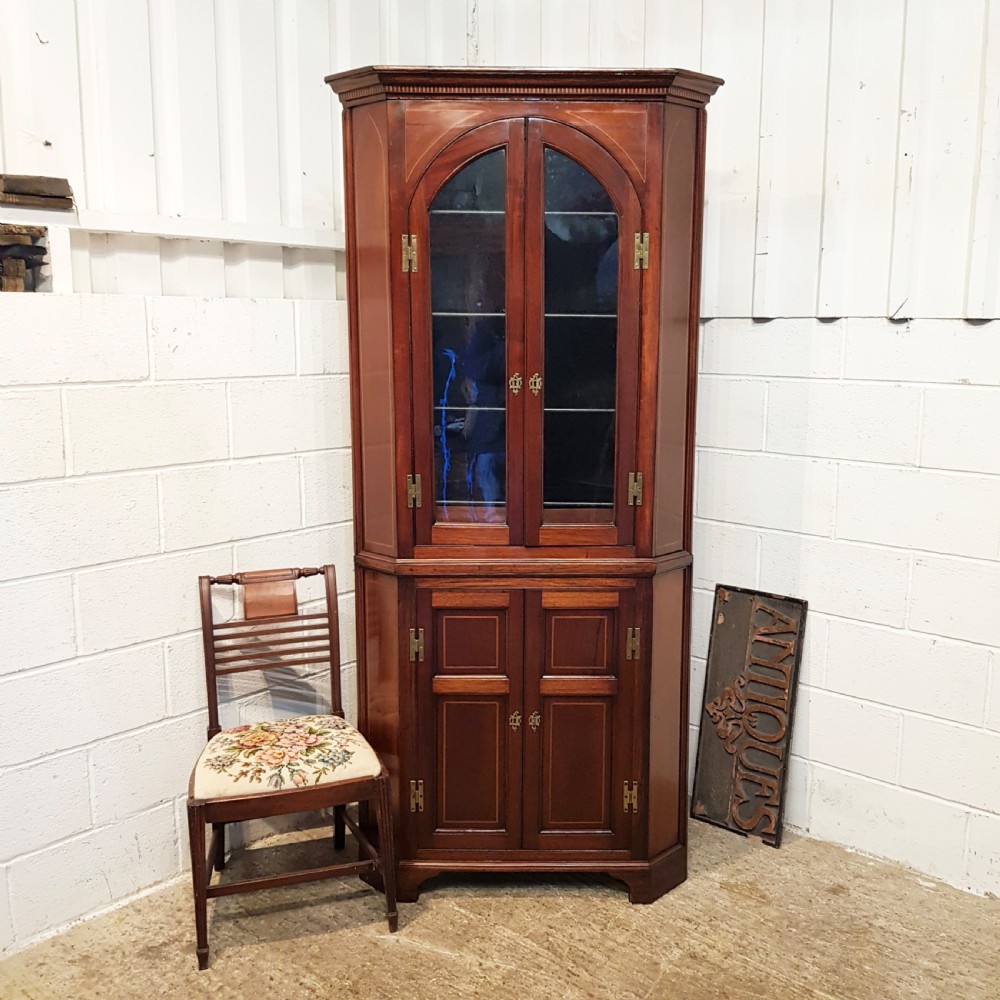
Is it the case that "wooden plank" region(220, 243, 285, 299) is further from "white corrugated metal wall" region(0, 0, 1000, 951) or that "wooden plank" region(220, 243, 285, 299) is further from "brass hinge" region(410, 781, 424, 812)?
"brass hinge" region(410, 781, 424, 812)

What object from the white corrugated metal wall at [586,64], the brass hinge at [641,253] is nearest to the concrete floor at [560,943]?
the white corrugated metal wall at [586,64]

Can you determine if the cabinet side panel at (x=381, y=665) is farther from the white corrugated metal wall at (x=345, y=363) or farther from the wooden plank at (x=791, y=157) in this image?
the wooden plank at (x=791, y=157)

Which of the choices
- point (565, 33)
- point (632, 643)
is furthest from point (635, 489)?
point (565, 33)

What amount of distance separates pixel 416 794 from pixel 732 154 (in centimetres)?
205

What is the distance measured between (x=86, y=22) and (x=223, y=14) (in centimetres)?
40

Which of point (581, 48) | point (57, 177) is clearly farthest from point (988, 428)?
point (57, 177)

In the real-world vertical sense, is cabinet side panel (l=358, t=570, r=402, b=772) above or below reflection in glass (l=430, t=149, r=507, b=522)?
below

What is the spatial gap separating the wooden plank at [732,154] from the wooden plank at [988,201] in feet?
2.04

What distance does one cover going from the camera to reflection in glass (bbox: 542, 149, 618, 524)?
2.60 meters

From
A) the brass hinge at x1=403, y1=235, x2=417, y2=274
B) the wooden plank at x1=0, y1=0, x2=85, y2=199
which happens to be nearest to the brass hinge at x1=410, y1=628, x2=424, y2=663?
the brass hinge at x1=403, y1=235, x2=417, y2=274

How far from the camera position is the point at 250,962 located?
2545 mm

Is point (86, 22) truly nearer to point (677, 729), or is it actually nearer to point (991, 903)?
point (677, 729)

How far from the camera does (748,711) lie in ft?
10.5

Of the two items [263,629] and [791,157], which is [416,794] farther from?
[791,157]
